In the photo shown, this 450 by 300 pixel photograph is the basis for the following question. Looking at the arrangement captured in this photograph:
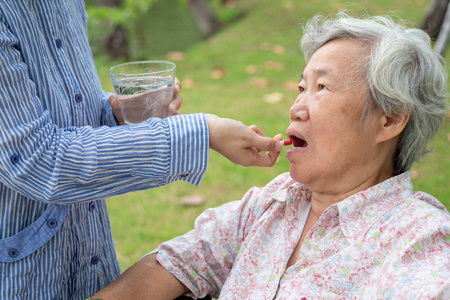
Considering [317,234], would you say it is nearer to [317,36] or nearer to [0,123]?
[317,36]

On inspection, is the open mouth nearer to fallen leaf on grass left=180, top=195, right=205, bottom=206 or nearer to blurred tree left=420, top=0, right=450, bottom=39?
fallen leaf on grass left=180, top=195, right=205, bottom=206

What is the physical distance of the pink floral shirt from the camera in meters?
1.54

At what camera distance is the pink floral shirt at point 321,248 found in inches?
60.5

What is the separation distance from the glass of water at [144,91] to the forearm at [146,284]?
594 millimetres

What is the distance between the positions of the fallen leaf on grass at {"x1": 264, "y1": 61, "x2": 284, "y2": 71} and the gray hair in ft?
12.8

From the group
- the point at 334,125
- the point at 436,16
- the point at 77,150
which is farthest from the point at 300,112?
the point at 436,16

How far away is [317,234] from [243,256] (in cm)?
29

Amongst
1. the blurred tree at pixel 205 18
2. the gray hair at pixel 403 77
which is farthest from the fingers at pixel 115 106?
the blurred tree at pixel 205 18

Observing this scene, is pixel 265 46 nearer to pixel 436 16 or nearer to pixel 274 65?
pixel 274 65

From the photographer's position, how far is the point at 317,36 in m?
1.98

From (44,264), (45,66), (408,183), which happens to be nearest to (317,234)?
(408,183)

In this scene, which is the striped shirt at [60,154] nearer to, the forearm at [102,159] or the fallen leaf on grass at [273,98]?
the forearm at [102,159]

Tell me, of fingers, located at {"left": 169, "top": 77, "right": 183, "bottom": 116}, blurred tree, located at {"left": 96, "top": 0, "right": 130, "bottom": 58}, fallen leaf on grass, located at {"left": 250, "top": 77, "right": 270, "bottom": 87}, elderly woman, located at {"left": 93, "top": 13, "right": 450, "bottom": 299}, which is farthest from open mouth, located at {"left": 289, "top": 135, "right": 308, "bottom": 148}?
blurred tree, located at {"left": 96, "top": 0, "right": 130, "bottom": 58}

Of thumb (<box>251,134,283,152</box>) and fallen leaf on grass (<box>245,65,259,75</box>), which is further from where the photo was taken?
fallen leaf on grass (<box>245,65,259,75</box>)
